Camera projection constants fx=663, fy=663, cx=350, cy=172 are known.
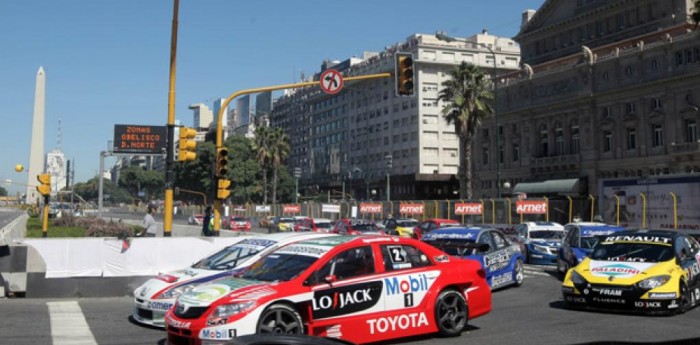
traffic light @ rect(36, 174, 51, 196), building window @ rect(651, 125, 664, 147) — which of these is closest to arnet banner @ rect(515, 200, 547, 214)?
building window @ rect(651, 125, 664, 147)

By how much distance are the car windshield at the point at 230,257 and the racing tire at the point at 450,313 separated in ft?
11.6

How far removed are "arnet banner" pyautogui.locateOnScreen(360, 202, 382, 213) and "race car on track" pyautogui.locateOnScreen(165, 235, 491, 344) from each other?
40306 mm

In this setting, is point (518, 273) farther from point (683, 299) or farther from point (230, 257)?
point (230, 257)

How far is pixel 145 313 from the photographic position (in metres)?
10.3

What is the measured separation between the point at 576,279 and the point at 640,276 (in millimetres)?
1067

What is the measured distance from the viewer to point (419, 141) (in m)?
94.8

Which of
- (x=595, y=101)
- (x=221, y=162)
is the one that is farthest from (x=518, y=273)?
(x=595, y=101)

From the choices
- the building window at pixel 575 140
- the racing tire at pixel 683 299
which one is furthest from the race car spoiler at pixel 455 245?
the building window at pixel 575 140

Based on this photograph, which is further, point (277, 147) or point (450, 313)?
point (277, 147)

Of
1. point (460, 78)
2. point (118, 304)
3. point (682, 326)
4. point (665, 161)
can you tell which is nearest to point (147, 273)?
point (118, 304)

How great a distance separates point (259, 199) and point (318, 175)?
15873mm

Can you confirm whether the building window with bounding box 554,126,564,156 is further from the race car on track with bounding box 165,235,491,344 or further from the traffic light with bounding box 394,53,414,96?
the race car on track with bounding box 165,235,491,344

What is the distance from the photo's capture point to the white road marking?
29.8ft

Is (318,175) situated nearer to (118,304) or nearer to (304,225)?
(304,225)
